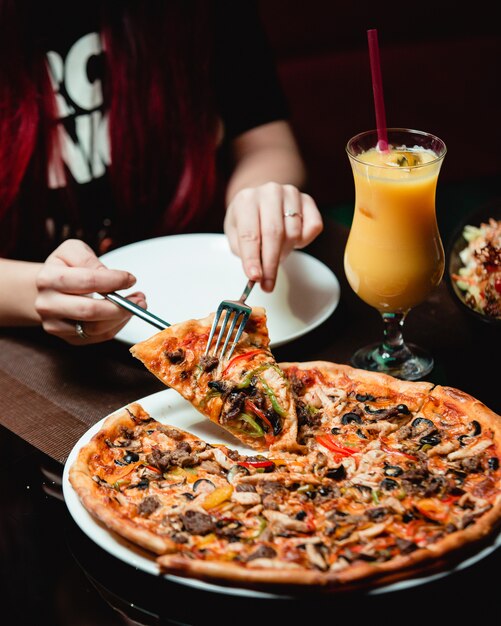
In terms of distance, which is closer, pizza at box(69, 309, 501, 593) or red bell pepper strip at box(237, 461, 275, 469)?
pizza at box(69, 309, 501, 593)

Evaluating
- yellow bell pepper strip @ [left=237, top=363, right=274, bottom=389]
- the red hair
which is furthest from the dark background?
yellow bell pepper strip @ [left=237, top=363, right=274, bottom=389]

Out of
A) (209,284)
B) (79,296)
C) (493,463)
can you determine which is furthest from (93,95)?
(493,463)

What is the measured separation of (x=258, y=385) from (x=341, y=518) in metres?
0.47

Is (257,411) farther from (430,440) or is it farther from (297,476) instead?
(430,440)

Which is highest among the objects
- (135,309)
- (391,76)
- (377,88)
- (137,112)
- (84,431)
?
(377,88)

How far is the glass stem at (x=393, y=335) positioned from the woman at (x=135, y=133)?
0.34m

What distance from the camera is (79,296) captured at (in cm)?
209

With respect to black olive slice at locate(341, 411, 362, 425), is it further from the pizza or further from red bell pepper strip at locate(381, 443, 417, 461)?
red bell pepper strip at locate(381, 443, 417, 461)

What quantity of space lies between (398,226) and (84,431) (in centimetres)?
92

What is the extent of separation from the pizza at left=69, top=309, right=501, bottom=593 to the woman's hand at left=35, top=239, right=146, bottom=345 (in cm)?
15

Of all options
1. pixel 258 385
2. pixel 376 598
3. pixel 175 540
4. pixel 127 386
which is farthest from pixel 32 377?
pixel 376 598

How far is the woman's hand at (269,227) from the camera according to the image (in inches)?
Answer: 88.4

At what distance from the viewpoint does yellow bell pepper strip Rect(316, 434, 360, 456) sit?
5.81ft

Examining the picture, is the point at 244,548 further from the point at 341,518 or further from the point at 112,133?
the point at 112,133
